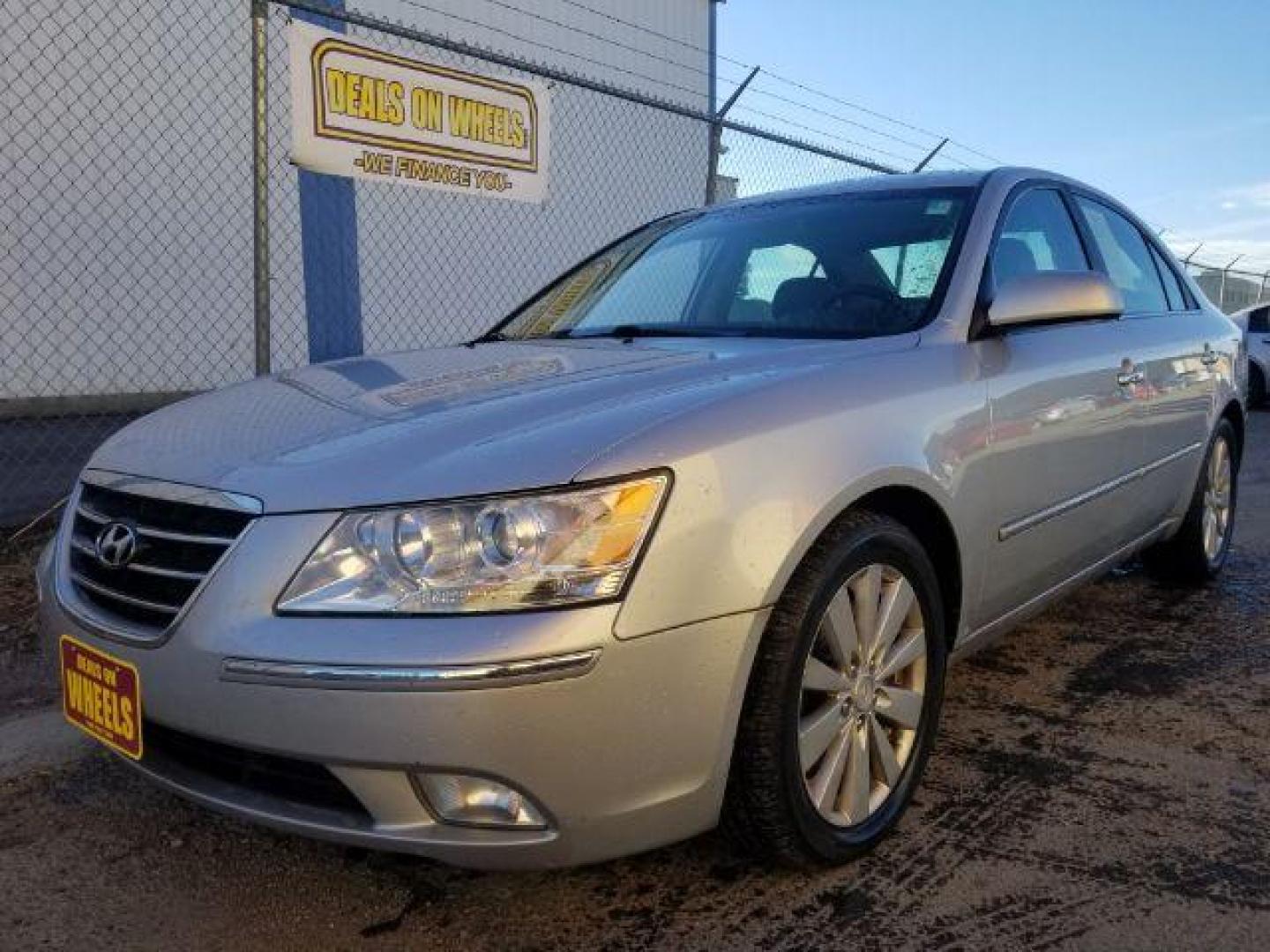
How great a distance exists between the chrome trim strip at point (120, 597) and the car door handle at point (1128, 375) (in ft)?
8.86

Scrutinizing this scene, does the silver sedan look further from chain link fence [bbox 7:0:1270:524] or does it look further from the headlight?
chain link fence [bbox 7:0:1270:524]

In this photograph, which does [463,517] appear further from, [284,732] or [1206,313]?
[1206,313]

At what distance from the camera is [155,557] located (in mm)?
1998

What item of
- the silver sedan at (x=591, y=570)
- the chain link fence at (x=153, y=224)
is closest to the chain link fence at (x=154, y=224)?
the chain link fence at (x=153, y=224)

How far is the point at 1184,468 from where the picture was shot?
4008 millimetres

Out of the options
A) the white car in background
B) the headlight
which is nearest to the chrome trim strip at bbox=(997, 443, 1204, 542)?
the headlight

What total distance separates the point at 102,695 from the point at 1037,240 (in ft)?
9.16

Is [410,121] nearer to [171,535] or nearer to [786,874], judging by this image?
[171,535]

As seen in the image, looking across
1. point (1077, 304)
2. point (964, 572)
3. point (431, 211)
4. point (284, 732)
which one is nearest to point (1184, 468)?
point (1077, 304)

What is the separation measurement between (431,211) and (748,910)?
10.5 meters

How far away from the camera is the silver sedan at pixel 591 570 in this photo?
5.67 feet

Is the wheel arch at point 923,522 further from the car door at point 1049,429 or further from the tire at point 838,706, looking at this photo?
the car door at point 1049,429

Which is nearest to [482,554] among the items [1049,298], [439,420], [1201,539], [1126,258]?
[439,420]

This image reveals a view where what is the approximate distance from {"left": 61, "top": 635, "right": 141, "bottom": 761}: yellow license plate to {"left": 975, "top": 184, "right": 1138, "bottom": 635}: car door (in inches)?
75.7
